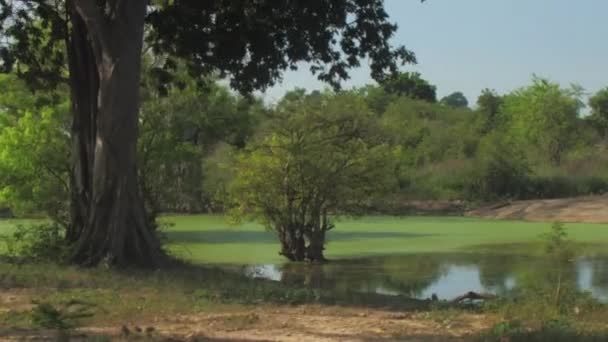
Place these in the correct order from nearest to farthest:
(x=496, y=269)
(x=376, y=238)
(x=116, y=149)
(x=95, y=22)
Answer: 1. (x=95, y=22)
2. (x=116, y=149)
3. (x=496, y=269)
4. (x=376, y=238)

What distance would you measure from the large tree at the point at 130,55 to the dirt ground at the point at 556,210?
24.2m

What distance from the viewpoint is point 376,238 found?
27.8 meters

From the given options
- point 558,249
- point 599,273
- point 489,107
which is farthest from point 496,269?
point 489,107

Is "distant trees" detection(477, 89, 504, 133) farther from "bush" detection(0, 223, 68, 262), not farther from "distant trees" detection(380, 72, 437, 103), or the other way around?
"bush" detection(0, 223, 68, 262)

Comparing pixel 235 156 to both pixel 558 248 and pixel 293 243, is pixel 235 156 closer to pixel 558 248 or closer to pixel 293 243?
pixel 293 243

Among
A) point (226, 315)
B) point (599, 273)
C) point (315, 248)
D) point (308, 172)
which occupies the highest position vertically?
point (308, 172)

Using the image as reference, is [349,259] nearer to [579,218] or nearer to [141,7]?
[141,7]

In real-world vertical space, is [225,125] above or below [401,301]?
above

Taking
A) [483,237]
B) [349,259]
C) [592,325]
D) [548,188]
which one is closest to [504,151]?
[548,188]

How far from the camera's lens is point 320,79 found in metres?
15.5

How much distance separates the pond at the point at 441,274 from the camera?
16.6 metres

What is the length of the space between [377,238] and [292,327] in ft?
65.7

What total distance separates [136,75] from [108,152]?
4.15ft

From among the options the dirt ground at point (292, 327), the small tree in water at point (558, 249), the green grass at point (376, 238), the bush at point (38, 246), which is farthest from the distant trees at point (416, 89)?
the dirt ground at point (292, 327)
